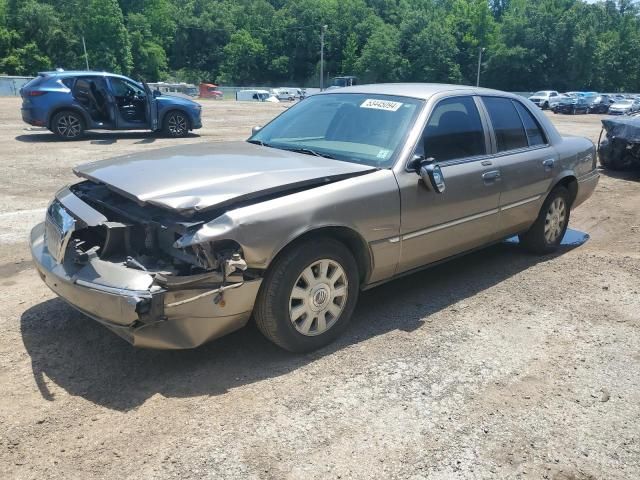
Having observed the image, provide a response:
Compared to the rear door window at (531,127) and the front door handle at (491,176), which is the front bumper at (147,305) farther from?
the rear door window at (531,127)

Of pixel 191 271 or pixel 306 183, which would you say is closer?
pixel 191 271

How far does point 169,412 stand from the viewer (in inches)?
115

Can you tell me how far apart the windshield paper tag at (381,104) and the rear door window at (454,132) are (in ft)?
0.94

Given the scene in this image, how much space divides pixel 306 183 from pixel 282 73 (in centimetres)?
11576

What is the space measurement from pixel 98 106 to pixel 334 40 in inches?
4243

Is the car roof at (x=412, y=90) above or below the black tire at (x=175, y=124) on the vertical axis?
above

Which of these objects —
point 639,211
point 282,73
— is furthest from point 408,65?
point 639,211

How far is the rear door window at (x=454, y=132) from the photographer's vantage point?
4.16 metres

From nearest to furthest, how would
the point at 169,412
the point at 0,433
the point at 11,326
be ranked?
the point at 0,433, the point at 169,412, the point at 11,326

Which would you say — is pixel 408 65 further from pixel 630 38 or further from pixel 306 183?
pixel 306 183

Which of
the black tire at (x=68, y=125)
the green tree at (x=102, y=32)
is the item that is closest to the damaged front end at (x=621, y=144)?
the black tire at (x=68, y=125)

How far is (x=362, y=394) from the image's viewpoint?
10.3 feet

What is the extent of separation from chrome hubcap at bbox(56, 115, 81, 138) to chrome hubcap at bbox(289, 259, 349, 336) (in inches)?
463

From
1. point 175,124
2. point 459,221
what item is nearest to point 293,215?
point 459,221
